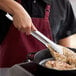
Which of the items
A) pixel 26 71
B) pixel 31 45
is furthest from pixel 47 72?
pixel 31 45

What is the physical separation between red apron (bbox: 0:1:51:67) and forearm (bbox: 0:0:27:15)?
20cm

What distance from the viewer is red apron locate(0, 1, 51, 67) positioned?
43.7 inches

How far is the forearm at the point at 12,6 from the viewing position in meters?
0.89

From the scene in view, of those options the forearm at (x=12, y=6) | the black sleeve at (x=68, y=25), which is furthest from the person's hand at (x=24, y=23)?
the black sleeve at (x=68, y=25)

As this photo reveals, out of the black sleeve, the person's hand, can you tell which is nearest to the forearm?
the person's hand

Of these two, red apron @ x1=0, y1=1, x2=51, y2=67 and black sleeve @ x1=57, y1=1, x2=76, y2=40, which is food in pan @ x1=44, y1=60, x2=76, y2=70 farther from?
black sleeve @ x1=57, y1=1, x2=76, y2=40

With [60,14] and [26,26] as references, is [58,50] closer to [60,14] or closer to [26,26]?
[26,26]

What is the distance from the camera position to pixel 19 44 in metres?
1.11

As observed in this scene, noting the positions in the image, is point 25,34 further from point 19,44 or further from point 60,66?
point 60,66

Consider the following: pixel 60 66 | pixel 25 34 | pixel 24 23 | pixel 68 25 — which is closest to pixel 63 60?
pixel 60 66

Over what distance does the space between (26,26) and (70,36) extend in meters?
0.45

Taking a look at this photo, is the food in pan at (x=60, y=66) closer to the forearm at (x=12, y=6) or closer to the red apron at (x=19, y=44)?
the forearm at (x=12, y=6)

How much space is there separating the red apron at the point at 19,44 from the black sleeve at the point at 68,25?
0.12 metres

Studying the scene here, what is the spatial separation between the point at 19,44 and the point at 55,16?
0.21 m
